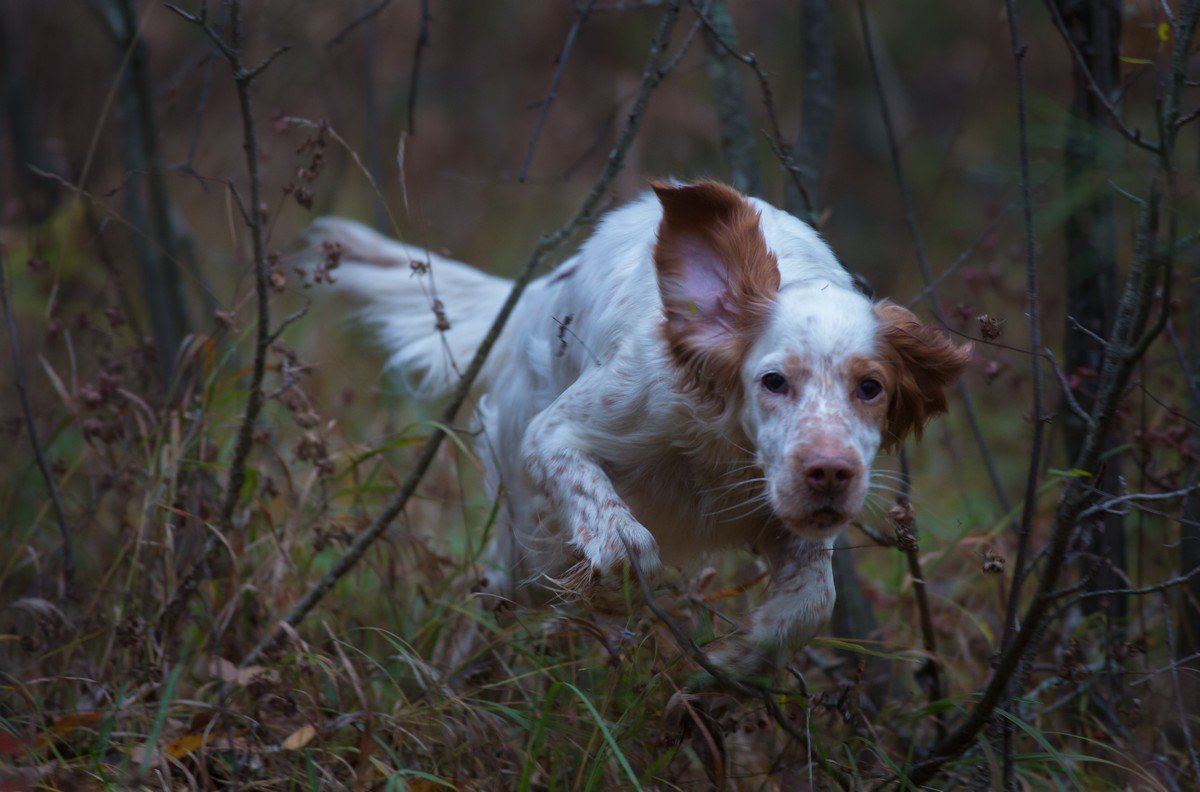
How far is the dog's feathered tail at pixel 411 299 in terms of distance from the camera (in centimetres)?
363

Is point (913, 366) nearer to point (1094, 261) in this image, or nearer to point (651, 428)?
point (651, 428)

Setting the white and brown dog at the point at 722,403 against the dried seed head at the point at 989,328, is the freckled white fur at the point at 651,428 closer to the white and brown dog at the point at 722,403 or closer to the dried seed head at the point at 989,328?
the white and brown dog at the point at 722,403

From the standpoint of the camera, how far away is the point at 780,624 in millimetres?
2283

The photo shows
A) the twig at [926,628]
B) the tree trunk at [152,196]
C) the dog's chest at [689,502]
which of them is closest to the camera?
the dog's chest at [689,502]

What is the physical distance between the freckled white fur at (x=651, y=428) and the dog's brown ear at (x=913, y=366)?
0.06 m

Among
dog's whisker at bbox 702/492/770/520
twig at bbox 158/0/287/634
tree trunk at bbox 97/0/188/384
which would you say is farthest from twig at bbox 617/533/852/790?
tree trunk at bbox 97/0/188/384

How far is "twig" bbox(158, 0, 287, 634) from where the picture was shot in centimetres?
236

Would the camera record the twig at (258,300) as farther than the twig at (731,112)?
No

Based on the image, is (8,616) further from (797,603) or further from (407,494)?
(797,603)

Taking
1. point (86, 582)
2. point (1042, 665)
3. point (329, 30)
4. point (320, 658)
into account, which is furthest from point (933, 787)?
point (329, 30)

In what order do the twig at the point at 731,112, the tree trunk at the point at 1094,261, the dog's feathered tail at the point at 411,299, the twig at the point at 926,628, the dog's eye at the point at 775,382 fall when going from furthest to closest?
the dog's feathered tail at the point at 411,299 → the twig at the point at 731,112 → the tree trunk at the point at 1094,261 → the twig at the point at 926,628 → the dog's eye at the point at 775,382

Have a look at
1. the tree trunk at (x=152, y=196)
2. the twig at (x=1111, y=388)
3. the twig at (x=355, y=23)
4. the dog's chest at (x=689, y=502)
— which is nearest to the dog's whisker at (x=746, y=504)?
the dog's chest at (x=689, y=502)

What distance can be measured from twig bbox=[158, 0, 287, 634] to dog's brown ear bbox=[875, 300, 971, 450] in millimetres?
1279

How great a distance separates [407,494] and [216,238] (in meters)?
4.30
